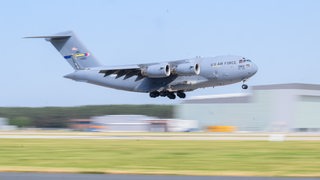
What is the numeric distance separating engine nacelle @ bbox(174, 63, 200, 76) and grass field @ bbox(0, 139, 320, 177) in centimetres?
1160

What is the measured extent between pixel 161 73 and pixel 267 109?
39528mm

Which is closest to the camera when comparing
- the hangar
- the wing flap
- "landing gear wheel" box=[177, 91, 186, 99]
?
the wing flap

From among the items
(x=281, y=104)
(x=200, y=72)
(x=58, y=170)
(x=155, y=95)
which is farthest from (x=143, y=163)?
(x=281, y=104)

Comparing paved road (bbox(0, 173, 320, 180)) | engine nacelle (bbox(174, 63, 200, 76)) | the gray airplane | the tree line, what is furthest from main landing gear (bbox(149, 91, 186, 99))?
the tree line

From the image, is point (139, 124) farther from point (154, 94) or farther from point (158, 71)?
point (158, 71)

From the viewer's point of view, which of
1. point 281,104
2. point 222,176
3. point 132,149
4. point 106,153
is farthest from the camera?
point 281,104

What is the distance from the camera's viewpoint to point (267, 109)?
3054 inches

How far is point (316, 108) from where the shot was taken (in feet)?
261

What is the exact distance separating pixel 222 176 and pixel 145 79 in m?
26.0

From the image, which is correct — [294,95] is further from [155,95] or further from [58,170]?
[58,170]

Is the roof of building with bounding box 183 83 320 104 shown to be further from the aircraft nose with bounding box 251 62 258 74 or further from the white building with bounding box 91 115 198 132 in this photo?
the aircraft nose with bounding box 251 62 258 74

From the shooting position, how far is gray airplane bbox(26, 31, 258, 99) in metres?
39.5

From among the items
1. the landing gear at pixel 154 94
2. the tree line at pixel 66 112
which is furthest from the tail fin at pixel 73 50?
the tree line at pixel 66 112

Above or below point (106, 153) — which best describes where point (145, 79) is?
above
